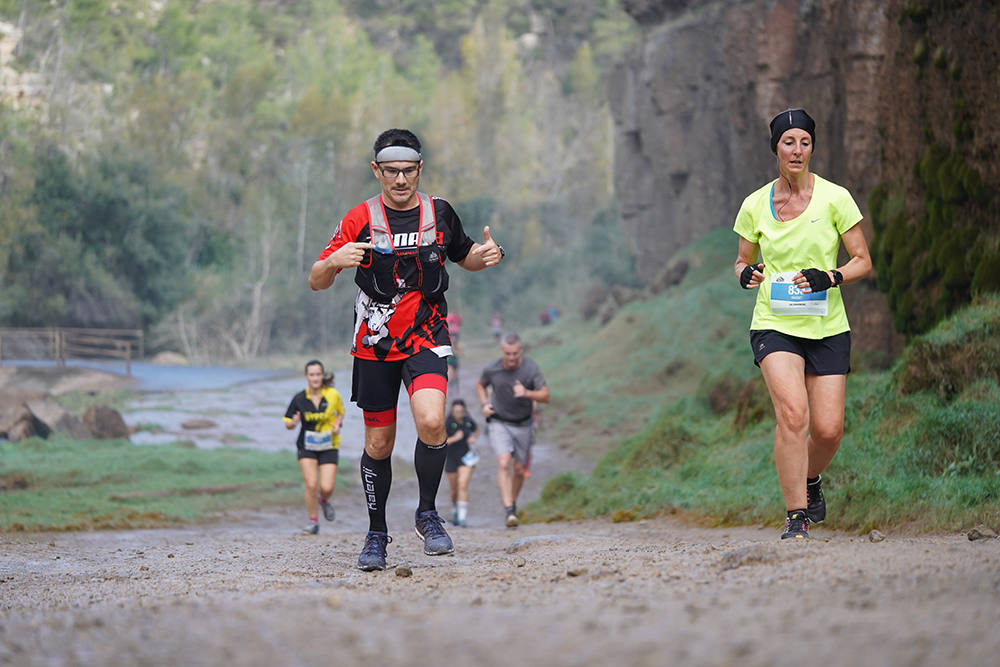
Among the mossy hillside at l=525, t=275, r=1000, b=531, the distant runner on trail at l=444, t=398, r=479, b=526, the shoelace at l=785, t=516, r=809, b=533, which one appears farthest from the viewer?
the distant runner on trail at l=444, t=398, r=479, b=526

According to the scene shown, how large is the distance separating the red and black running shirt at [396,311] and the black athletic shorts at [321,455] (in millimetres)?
5880

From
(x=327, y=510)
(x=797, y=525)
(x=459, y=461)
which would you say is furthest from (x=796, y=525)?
(x=459, y=461)

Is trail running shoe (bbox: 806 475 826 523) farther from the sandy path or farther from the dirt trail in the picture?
the sandy path

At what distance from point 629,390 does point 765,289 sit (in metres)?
19.5

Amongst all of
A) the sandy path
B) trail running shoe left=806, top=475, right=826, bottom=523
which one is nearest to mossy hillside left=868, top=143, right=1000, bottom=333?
trail running shoe left=806, top=475, right=826, bottom=523

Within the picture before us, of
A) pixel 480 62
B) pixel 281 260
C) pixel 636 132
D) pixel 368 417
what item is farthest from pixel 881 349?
pixel 480 62

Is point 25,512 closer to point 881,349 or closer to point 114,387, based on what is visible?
point 881,349

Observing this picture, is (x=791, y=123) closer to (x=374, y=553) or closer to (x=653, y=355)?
(x=374, y=553)

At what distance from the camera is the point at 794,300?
593cm

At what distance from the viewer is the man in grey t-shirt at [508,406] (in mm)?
12188

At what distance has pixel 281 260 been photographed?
4800 centimetres

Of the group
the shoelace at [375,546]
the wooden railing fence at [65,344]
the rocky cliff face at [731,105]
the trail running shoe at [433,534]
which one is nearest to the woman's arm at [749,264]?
the trail running shoe at [433,534]

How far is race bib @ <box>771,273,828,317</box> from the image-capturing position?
5.92 m

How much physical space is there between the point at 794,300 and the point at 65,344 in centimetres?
3018
